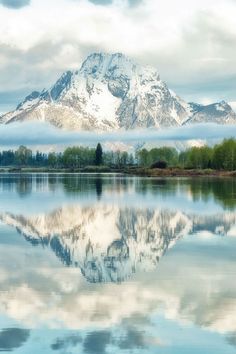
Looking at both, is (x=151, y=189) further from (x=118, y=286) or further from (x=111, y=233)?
(x=118, y=286)

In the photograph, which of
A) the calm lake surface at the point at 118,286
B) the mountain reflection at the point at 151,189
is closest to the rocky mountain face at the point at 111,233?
the calm lake surface at the point at 118,286

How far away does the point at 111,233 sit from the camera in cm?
3919

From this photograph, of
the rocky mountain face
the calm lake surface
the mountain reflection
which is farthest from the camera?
the mountain reflection

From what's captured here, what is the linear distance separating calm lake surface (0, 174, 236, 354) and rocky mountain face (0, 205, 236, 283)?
0.06 metres

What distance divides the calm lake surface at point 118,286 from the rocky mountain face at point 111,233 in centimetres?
6

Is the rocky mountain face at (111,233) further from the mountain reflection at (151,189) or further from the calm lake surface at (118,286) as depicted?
the mountain reflection at (151,189)

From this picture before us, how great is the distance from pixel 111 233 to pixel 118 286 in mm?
16651

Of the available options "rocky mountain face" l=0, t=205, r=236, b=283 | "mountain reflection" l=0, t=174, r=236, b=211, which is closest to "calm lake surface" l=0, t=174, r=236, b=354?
"rocky mountain face" l=0, t=205, r=236, b=283

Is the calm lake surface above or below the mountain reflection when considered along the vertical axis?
above

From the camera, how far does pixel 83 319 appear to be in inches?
709

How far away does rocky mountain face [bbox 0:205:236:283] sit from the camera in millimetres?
27620

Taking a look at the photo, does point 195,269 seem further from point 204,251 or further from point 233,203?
point 233,203

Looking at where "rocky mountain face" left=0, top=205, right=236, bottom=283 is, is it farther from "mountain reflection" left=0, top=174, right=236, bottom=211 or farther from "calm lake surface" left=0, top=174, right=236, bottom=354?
"mountain reflection" left=0, top=174, right=236, bottom=211

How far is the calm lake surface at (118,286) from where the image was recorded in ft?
53.5
